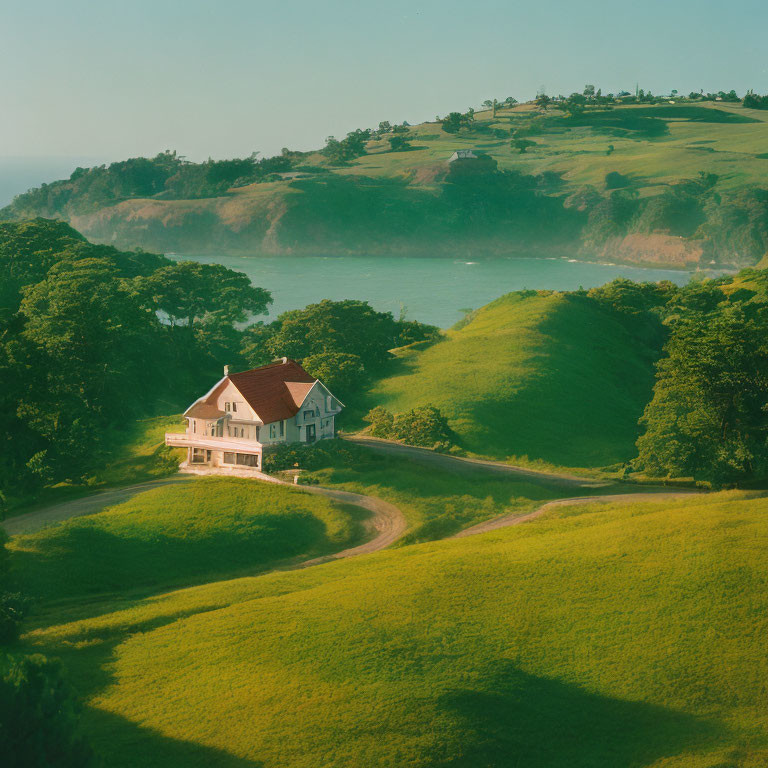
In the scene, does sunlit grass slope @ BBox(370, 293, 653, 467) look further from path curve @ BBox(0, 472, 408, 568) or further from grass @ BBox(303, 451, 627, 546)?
path curve @ BBox(0, 472, 408, 568)

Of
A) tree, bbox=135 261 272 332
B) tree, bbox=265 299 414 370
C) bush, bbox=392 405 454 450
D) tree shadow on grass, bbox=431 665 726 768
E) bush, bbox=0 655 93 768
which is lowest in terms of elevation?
tree shadow on grass, bbox=431 665 726 768

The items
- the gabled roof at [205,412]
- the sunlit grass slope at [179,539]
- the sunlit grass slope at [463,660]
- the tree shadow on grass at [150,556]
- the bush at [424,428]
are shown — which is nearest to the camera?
the sunlit grass slope at [463,660]

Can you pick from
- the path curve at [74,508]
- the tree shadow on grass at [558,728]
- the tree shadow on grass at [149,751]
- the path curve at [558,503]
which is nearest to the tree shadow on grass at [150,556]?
the path curve at [74,508]

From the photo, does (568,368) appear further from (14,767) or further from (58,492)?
(14,767)

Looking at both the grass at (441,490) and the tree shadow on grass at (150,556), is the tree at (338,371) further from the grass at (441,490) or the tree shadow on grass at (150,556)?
the tree shadow on grass at (150,556)

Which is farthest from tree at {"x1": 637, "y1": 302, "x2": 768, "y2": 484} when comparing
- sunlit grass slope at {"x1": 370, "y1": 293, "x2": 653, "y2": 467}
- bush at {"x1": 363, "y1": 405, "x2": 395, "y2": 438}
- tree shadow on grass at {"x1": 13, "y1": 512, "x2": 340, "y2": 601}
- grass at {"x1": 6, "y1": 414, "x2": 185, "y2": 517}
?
grass at {"x1": 6, "y1": 414, "x2": 185, "y2": 517}

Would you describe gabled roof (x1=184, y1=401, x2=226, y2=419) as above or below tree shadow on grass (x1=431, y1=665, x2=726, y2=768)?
above

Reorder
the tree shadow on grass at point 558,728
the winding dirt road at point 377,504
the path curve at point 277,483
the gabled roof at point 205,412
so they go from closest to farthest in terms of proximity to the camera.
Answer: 1. the tree shadow on grass at point 558,728
2. the path curve at point 277,483
3. the winding dirt road at point 377,504
4. the gabled roof at point 205,412
